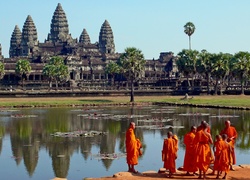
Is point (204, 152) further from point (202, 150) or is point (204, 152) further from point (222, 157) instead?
point (222, 157)

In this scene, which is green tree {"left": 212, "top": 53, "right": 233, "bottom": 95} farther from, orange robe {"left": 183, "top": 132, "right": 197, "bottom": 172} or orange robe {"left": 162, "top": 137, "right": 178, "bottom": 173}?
orange robe {"left": 183, "top": 132, "right": 197, "bottom": 172}

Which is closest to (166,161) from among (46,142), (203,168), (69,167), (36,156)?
(203,168)

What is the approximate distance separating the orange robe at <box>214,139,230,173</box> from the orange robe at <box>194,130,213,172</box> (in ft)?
1.60

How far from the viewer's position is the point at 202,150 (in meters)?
24.5

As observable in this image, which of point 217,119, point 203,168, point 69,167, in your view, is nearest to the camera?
point 203,168

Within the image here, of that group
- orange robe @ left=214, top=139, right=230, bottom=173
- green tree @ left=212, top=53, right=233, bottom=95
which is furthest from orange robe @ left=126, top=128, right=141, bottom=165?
green tree @ left=212, top=53, right=233, bottom=95

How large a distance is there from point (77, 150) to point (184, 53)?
334 feet

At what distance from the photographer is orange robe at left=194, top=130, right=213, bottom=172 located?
24.5 meters

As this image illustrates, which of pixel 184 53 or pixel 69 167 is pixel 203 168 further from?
pixel 184 53

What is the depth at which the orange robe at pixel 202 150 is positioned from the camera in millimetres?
24484

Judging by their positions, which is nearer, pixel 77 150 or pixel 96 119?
pixel 77 150

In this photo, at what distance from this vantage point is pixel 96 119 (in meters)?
62.0

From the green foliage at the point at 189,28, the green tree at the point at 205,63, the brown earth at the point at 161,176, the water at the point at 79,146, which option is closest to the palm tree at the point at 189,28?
the green foliage at the point at 189,28

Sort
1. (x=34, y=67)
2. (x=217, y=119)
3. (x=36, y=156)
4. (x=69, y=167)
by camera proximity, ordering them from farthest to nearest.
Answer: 1. (x=34, y=67)
2. (x=217, y=119)
3. (x=36, y=156)
4. (x=69, y=167)
